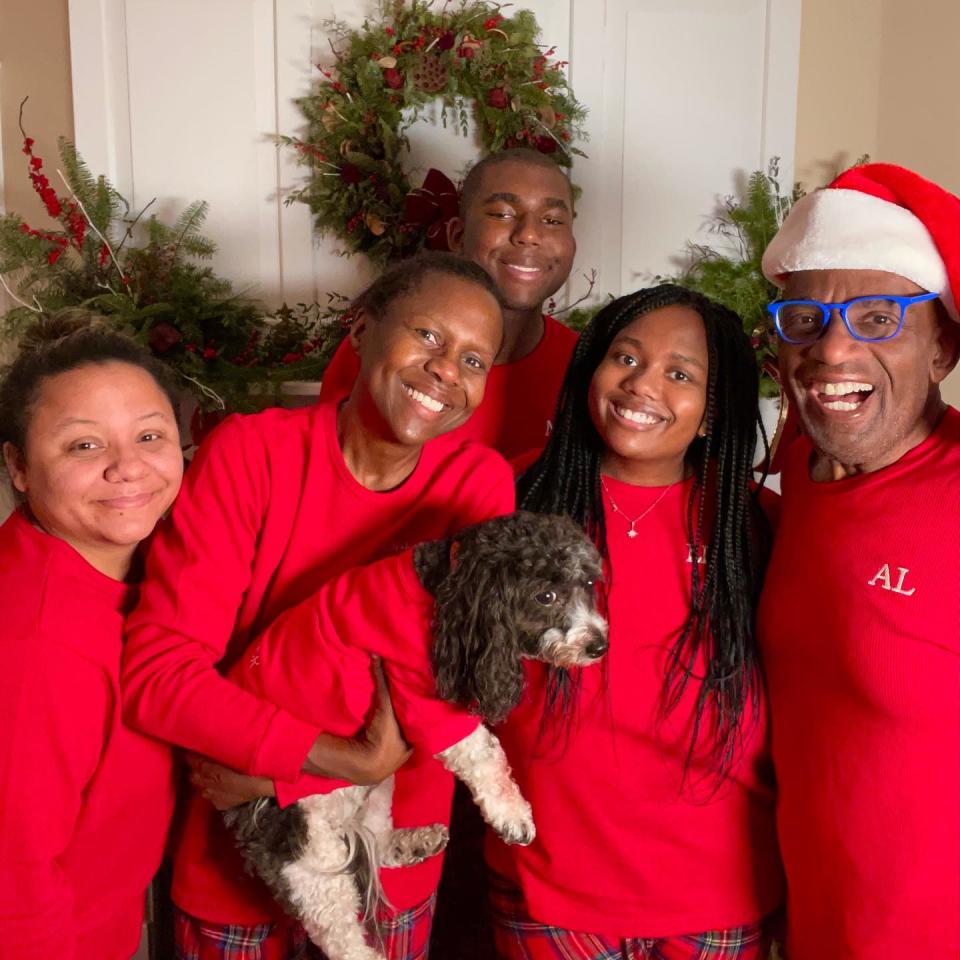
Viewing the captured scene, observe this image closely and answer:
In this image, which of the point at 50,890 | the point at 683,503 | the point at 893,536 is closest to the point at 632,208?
the point at 683,503

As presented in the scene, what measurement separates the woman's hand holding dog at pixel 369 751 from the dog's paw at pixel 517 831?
288 mm

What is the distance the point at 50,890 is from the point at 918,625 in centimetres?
161

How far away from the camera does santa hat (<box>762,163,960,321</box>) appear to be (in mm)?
1620

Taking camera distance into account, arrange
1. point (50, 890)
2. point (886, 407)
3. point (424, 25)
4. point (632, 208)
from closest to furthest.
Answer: point (50, 890), point (886, 407), point (424, 25), point (632, 208)

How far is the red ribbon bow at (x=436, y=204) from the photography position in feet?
12.9

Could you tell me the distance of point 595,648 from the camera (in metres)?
1.63

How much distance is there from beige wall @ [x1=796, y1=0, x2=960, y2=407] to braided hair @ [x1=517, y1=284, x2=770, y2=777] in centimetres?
289

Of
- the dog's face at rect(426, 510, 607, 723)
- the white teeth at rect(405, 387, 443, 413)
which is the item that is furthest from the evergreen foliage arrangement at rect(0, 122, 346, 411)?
the dog's face at rect(426, 510, 607, 723)

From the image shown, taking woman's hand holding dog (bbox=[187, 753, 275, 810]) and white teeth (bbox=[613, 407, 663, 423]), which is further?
white teeth (bbox=[613, 407, 663, 423])

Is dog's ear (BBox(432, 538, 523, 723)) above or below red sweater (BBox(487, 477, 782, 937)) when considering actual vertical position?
above

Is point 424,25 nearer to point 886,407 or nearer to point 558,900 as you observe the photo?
point 886,407

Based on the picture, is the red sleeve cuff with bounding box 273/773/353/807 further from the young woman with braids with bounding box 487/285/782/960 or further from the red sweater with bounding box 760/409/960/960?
the red sweater with bounding box 760/409/960/960

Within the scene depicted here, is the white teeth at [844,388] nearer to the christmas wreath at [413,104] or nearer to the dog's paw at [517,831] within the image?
the dog's paw at [517,831]

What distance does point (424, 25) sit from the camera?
4.01 m
